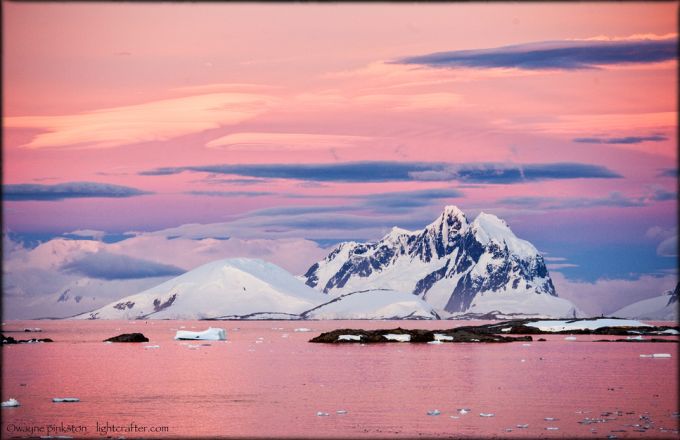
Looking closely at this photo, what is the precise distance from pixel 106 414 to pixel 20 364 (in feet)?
178

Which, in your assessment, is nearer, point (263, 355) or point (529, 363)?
point (529, 363)

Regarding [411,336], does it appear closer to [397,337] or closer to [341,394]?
[397,337]

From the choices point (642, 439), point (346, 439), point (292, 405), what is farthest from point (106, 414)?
point (642, 439)

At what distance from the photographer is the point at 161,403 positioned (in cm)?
7088

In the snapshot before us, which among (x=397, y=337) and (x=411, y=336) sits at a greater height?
(x=411, y=336)

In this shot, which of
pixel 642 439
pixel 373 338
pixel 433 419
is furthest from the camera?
pixel 373 338

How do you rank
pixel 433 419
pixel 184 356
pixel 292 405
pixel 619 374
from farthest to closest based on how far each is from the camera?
pixel 184 356, pixel 619 374, pixel 292 405, pixel 433 419

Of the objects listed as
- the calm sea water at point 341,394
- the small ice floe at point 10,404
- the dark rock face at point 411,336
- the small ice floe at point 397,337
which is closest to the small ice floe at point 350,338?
the dark rock face at point 411,336

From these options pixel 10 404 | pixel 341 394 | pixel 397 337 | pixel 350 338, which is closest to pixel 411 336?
pixel 397 337

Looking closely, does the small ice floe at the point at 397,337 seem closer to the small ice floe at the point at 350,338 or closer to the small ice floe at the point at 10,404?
the small ice floe at the point at 350,338

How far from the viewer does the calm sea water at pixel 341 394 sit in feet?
187

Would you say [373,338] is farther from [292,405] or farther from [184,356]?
[292,405]

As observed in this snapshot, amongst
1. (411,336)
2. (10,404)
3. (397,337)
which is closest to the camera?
(10,404)

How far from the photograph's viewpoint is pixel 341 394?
254 feet
